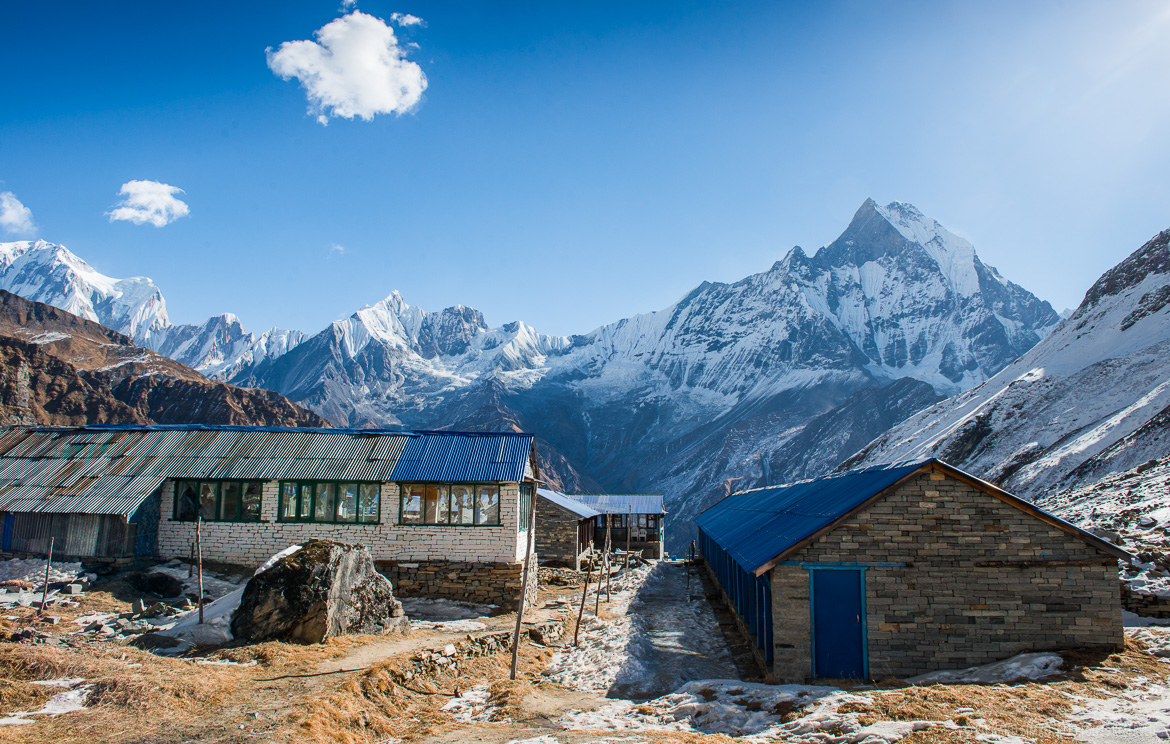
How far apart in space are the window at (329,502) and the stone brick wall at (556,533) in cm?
1768

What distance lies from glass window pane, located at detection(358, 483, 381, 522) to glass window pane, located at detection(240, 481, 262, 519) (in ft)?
11.7

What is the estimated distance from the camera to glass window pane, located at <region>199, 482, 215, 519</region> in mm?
23281

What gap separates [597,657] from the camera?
1772cm

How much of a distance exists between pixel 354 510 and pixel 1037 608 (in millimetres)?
19523

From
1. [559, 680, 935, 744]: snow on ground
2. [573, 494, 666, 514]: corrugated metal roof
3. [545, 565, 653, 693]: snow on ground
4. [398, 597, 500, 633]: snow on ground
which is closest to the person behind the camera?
[559, 680, 935, 744]: snow on ground

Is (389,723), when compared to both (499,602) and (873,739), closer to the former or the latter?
(873,739)

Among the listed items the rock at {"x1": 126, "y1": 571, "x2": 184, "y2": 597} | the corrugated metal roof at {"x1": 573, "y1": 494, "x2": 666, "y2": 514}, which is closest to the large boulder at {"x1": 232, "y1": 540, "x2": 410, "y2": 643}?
the rock at {"x1": 126, "y1": 571, "x2": 184, "y2": 597}

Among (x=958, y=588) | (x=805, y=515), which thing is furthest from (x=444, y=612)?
(x=958, y=588)

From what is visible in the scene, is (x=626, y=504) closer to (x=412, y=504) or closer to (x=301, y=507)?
(x=412, y=504)

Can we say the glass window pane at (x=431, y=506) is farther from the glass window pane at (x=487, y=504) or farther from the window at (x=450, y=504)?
the glass window pane at (x=487, y=504)

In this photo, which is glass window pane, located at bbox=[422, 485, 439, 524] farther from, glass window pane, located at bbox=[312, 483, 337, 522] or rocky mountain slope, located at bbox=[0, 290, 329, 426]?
rocky mountain slope, located at bbox=[0, 290, 329, 426]

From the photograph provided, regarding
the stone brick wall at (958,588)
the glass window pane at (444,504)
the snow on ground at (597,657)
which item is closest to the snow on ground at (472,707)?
the snow on ground at (597,657)

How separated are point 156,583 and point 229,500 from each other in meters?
3.33

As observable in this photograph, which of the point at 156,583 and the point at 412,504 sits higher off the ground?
the point at 412,504
